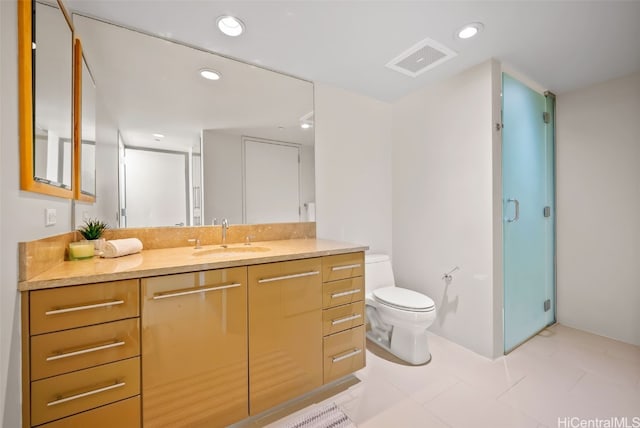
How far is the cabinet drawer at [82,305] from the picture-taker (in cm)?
90

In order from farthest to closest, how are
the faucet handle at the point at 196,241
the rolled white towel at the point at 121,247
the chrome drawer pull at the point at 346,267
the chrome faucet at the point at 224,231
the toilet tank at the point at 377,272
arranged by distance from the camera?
the toilet tank at the point at 377,272 → the chrome faucet at the point at 224,231 → the faucet handle at the point at 196,241 → the chrome drawer pull at the point at 346,267 → the rolled white towel at the point at 121,247

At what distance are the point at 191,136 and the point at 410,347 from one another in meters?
2.22

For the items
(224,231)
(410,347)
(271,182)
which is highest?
(271,182)

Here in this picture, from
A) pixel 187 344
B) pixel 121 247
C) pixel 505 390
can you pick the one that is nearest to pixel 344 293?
pixel 187 344

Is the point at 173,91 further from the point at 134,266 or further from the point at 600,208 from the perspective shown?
the point at 600,208

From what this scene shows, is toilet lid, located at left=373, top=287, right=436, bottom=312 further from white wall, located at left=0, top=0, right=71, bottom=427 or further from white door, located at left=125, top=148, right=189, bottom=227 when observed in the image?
white wall, located at left=0, top=0, right=71, bottom=427

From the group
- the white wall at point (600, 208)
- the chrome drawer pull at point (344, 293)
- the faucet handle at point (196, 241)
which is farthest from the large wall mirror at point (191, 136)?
the white wall at point (600, 208)

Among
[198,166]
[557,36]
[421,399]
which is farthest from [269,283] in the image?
[557,36]

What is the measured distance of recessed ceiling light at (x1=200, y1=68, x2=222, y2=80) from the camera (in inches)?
70.6

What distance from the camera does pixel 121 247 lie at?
1367 millimetres

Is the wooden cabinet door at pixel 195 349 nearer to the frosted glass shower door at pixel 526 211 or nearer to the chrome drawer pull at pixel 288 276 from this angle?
the chrome drawer pull at pixel 288 276

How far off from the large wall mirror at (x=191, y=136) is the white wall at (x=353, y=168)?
126 millimetres

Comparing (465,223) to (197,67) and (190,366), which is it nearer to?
(190,366)

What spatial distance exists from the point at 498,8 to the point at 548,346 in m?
2.52
